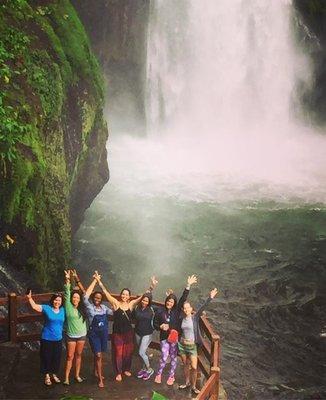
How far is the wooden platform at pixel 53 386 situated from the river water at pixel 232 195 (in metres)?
3.79

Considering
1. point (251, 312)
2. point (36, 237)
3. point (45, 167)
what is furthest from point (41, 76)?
point (251, 312)

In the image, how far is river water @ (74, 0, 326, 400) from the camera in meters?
14.2

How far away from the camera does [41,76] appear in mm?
12812

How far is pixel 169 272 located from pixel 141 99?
18.4 m

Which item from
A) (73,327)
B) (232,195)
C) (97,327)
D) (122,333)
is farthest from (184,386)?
(232,195)

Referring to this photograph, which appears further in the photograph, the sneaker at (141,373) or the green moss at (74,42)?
the green moss at (74,42)

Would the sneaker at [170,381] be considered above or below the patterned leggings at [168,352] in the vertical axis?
below

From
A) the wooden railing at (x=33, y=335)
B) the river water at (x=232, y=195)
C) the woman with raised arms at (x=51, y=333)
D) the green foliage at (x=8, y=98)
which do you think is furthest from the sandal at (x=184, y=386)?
the green foliage at (x=8, y=98)

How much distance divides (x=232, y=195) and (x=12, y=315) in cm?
2026

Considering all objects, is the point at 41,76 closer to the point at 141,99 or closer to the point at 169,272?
the point at 169,272

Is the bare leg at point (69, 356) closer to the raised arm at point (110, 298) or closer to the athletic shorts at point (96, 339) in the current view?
the athletic shorts at point (96, 339)

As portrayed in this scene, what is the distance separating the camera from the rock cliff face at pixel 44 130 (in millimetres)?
10758

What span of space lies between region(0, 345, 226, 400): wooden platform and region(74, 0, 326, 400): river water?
379 centimetres

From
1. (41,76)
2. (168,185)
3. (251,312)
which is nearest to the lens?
(41,76)
